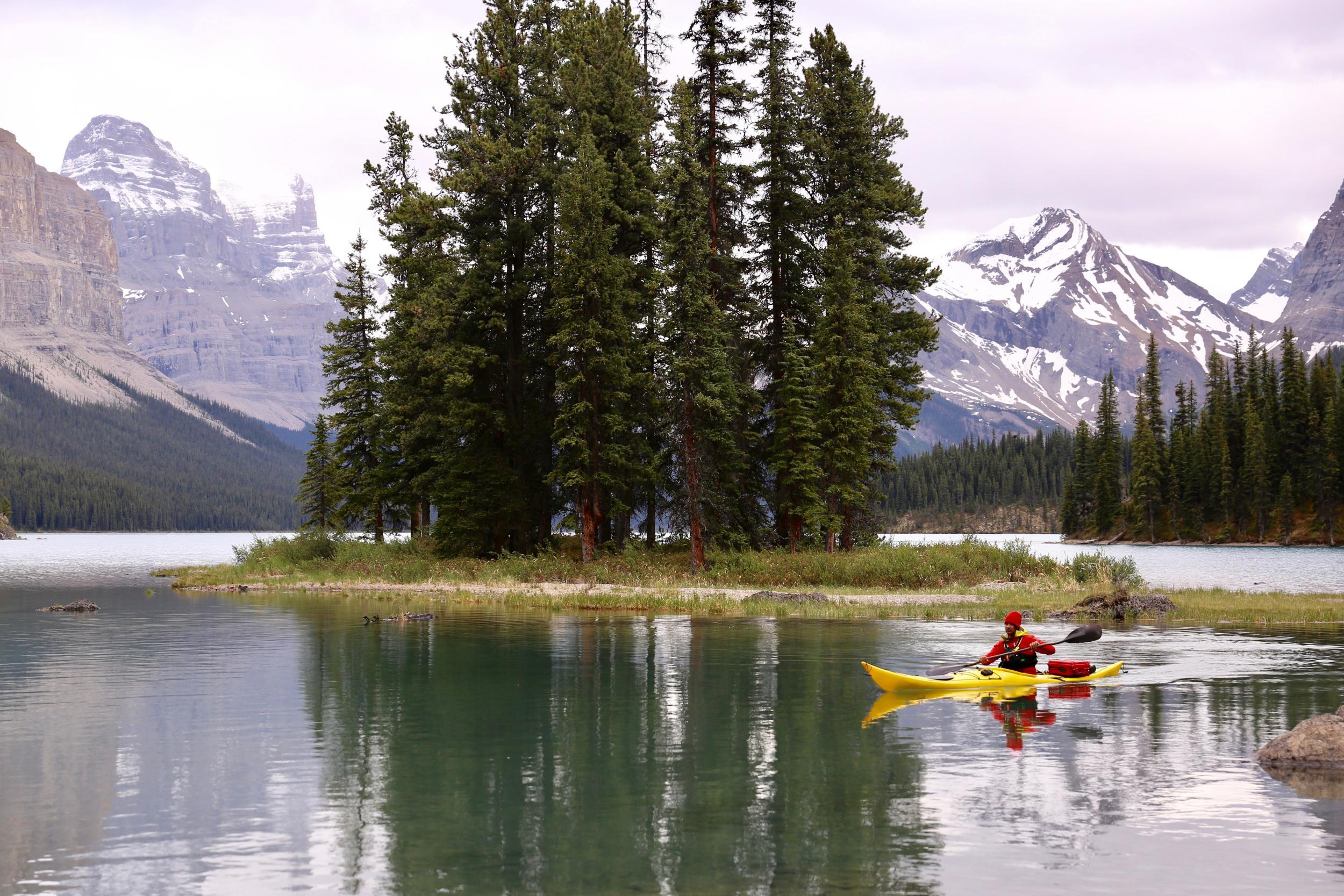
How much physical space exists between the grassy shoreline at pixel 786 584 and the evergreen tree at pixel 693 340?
338 cm

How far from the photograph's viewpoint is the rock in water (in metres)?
16.7

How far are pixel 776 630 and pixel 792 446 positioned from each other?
16408 mm

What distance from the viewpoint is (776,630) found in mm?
36062

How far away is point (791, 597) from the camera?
1732 inches

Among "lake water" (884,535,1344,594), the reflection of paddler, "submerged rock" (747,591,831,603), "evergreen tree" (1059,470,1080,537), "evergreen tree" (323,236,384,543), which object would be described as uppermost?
"evergreen tree" (323,236,384,543)

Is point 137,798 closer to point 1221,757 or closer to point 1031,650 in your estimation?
point 1221,757

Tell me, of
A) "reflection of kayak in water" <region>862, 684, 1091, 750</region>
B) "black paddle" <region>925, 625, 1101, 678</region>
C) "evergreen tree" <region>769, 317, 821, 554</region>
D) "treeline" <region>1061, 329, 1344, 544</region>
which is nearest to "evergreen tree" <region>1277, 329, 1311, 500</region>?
"treeline" <region>1061, 329, 1344, 544</region>

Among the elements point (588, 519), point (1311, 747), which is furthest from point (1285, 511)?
point (1311, 747)

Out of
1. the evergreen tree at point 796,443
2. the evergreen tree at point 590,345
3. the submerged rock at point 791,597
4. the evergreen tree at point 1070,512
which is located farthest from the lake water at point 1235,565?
the evergreen tree at point 1070,512

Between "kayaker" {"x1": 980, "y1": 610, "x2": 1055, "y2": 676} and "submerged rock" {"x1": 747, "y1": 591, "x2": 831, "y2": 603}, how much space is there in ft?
59.5

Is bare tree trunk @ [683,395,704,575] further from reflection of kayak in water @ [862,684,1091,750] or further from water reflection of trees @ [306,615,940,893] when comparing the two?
reflection of kayak in water @ [862,684,1091,750]

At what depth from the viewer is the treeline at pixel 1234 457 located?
427 ft

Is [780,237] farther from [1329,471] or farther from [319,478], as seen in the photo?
[1329,471]

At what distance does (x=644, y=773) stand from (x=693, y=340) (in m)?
33.2
